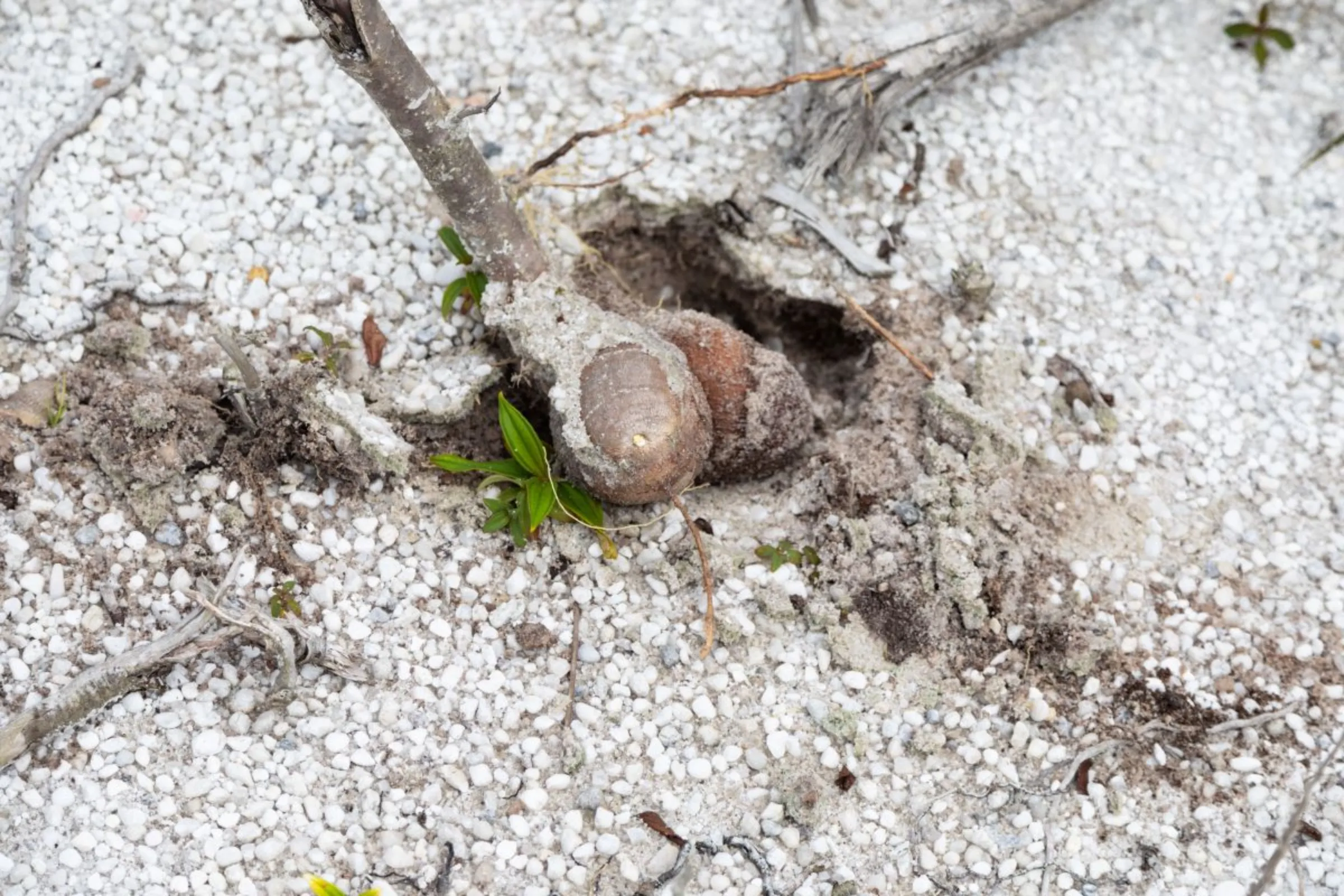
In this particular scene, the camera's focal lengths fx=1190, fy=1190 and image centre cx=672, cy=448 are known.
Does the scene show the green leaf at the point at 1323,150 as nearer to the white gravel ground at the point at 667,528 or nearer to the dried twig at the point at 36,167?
the white gravel ground at the point at 667,528

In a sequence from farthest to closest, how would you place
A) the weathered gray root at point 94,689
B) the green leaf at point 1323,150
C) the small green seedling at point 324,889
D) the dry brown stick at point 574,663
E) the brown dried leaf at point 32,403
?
the green leaf at point 1323,150
the brown dried leaf at point 32,403
the dry brown stick at point 574,663
the weathered gray root at point 94,689
the small green seedling at point 324,889

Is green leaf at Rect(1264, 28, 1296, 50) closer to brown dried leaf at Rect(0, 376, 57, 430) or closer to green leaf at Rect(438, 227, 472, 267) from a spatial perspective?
green leaf at Rect(438, 227, 472, 267)

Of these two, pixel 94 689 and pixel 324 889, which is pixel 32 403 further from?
pixel 324 889

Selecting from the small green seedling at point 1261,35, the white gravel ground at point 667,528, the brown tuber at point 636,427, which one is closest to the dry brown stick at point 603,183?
the white gravel ground at point 667,528

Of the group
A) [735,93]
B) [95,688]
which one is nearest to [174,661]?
[95,688]

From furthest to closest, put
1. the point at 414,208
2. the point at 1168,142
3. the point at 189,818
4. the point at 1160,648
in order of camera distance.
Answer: the point at 1168,142
the point at 414,208
the point at 1160,648
the point at 189,818

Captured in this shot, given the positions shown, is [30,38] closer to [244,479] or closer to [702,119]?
[244,479]

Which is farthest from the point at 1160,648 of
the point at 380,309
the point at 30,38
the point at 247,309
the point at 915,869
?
the point at 30,38
